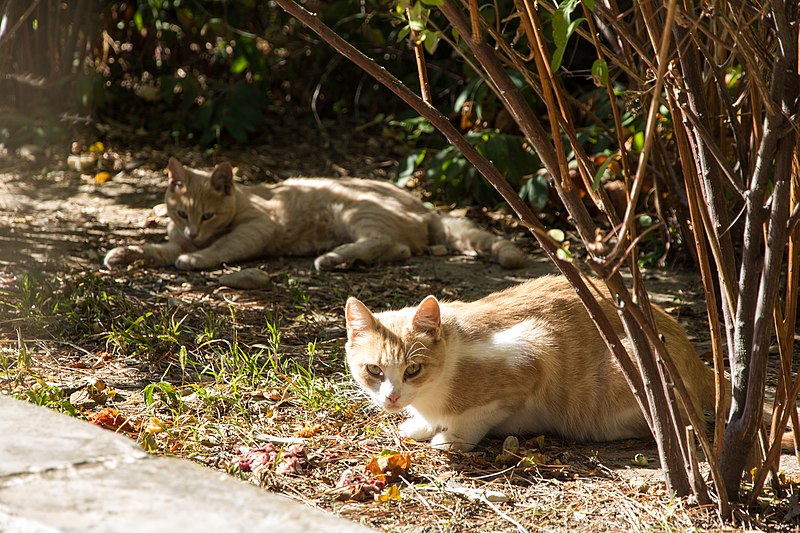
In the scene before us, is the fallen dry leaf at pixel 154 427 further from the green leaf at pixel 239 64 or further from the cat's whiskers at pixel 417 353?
the green leaf at pixel 239 64

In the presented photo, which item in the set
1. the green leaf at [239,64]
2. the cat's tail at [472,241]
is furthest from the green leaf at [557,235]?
the green leaf at [239,64]

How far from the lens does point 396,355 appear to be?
10.2 feet

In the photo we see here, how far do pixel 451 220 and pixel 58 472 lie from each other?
4.20 m

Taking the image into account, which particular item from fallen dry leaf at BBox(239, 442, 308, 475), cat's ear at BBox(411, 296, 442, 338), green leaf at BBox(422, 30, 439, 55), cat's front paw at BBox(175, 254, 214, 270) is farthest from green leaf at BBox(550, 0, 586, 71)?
cat's front paw at BBox(175, 254, 214, 270)

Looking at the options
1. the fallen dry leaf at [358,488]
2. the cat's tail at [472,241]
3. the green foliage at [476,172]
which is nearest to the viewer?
the fallen dry leaf at [358,488]

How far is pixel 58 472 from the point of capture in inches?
83.4

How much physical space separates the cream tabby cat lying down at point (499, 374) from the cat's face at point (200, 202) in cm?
274

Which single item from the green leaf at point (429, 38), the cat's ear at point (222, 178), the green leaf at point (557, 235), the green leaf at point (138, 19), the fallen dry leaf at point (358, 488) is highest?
the green leaf at point (138, 19)

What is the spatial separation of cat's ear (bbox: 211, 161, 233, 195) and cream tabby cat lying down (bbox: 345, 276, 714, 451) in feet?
9.22

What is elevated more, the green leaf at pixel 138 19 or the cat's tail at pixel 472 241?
the green leaf at pixel 138 19

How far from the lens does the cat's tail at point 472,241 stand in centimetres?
539

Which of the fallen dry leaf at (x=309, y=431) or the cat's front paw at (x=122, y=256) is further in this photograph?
the cat's front paw at (x=122, y=256)

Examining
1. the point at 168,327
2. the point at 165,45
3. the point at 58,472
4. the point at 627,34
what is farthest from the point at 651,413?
the point at 165,45

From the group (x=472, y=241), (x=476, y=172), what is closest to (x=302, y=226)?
(x=472, y=241)
